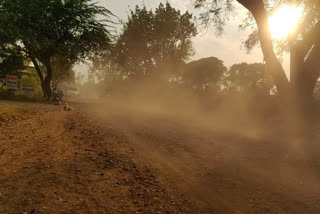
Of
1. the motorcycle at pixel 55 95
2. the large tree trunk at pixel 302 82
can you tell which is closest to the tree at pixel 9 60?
the motorcycle at pixel 55 95

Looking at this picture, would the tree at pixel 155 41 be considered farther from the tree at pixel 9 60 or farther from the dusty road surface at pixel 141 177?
the dusty road surface at pixel 141 177

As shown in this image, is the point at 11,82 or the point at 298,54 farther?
the point at 11,82

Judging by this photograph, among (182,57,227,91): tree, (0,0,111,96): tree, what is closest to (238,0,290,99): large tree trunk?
(0,0,111,96): tree

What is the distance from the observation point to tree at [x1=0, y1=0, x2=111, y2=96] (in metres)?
13.9

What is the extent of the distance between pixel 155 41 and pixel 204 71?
2009 centimetres

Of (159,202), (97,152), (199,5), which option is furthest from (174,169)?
(199,5)

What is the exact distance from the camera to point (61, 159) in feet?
11.2

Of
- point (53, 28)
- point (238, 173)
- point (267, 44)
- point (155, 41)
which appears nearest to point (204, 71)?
point (155, 41)

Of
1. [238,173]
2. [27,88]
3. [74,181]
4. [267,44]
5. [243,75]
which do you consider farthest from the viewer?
[243,75]

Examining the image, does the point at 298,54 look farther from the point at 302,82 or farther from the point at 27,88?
the point at 27,88

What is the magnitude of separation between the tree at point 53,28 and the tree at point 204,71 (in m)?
29.0

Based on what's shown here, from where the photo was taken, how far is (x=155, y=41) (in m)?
27.6

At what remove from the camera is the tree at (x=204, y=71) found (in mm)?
43531

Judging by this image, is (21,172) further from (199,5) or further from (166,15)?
(166,15)
